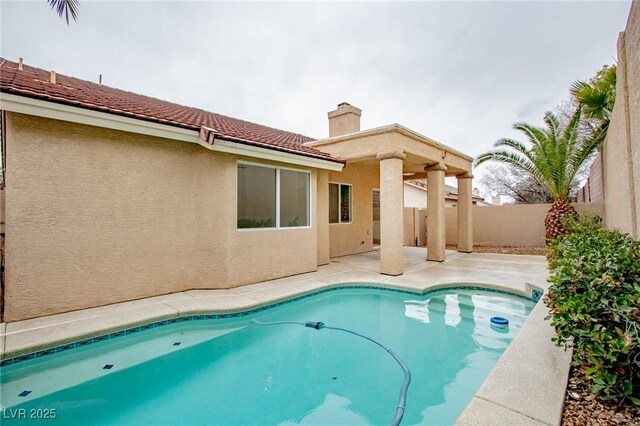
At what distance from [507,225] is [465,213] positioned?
5.84 meters

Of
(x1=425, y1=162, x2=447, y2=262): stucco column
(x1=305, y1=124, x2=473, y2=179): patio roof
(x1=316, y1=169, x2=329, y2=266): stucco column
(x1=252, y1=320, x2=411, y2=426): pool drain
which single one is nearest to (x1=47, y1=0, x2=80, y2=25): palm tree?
(x1=316, y1=169, x2=329, y2=266): stucco column

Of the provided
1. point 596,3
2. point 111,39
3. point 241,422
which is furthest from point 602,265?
point 111,39

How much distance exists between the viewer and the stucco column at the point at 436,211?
15.3m

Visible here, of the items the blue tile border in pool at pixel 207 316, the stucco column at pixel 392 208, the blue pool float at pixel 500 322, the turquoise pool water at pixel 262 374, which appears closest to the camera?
the turquoise pool water at pixel 262 374

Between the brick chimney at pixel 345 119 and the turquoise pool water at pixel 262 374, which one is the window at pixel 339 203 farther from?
the turquoise pool water at pixel 262 374

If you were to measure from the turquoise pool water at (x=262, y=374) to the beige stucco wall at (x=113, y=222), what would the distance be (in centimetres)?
220

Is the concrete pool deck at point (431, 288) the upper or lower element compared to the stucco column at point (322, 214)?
lower

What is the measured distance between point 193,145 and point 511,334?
1087cm

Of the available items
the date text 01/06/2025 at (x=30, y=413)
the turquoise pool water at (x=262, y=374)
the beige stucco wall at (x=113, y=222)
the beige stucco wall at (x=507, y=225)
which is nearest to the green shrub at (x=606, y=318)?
the turquoise pool water at (x=262, y=374)

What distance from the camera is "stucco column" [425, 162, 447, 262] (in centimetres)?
1530

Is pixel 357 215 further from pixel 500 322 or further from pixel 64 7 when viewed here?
pixel 64 7

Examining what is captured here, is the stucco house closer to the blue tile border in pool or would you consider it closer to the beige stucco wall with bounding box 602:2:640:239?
the blue tile border in pool

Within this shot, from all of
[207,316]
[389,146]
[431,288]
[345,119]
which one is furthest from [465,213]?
[207,316]

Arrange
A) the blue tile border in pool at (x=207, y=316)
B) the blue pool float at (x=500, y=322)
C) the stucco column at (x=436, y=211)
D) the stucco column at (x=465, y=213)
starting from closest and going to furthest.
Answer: the blue tile border in pool at (x=207, y=316)
the blue pool float at (x=500, y=322)
the stucco column at (x=436, y=211)
the stucco column at (x=465, y=213)
